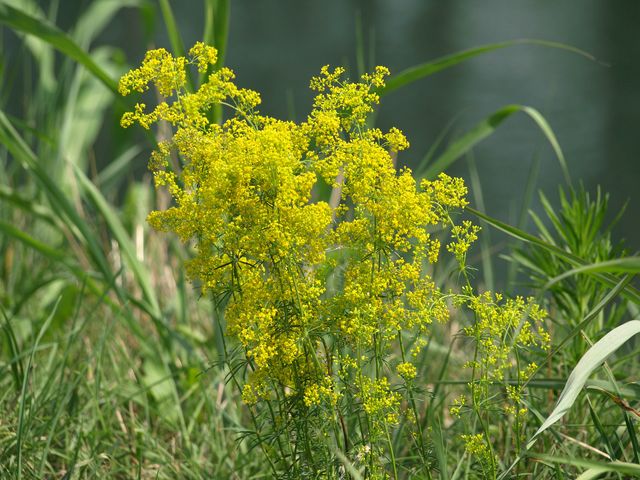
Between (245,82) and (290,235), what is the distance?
5.35 m

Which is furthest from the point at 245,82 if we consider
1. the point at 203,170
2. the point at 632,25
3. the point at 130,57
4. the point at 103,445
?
the point at 203,170

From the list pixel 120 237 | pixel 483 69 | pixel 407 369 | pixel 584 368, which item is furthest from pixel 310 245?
pixel 483 69

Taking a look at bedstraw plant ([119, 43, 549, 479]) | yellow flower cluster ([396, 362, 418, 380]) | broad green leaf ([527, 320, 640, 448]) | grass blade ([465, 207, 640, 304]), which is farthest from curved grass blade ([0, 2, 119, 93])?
broad green leaf ([527, 320, 640, 448])

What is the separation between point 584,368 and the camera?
1.09 m

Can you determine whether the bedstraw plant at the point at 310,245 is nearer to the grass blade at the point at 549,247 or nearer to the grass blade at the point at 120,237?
the grass blade at the point at 549,247

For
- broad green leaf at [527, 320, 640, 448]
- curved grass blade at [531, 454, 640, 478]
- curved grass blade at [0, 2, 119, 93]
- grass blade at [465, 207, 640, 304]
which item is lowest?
curved grass blade at [531, 454, 640, 478]

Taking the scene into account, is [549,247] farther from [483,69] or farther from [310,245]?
[483,69]

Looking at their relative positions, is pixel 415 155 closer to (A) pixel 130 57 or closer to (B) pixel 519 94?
(B) pixel 519 94

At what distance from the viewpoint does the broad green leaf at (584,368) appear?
107cm

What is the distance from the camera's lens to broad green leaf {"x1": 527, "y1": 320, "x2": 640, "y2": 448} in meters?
1.07

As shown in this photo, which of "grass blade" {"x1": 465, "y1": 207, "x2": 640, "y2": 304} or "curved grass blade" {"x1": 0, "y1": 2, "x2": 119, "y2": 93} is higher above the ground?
"curved grass blade" {"x1": 0, "y1": 2, "x2": 119, "y2": 93}

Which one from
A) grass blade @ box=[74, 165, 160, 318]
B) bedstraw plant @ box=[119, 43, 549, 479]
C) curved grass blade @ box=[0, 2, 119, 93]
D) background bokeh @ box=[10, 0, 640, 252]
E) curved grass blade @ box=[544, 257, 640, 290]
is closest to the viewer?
curved grass blade @ box=[544, 257, 640, 290]

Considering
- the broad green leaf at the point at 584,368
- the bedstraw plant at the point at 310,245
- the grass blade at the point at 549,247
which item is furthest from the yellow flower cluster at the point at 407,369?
the grass blade at the point at 549,247

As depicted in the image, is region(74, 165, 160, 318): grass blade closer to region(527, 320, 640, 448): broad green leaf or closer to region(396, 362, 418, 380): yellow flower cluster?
region(396, 362, 418, 380): yellow flower cluster
